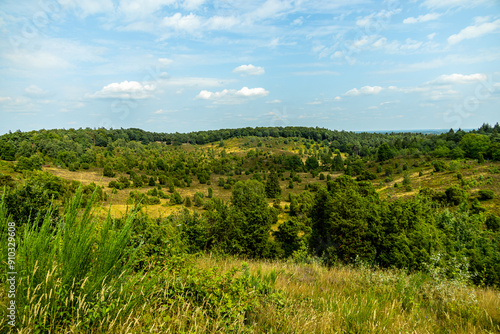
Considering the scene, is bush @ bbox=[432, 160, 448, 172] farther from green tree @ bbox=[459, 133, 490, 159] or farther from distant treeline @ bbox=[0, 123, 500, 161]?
green tree @ bbox=[459, 133, 490, 159]

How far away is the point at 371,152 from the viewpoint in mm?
120875

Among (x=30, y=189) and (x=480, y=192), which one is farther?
(x=480, y=192)

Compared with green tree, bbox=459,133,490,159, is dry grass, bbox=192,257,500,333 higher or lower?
lower

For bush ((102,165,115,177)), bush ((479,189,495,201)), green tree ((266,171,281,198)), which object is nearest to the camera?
bush ((479,189,495,201))

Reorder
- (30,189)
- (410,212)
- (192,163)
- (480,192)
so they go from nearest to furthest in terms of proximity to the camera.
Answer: (30,189)
(410,212)
(480,192)
(192,163)

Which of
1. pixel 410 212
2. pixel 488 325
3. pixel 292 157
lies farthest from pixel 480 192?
pixel 292 157

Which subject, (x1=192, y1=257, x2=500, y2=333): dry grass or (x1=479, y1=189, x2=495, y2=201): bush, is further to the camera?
(x1=479, y1=189, x2=495, y2=201): bush

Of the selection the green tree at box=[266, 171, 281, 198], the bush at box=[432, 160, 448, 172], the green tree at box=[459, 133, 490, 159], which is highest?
the green tree at box=[459, 133, 490, 159]

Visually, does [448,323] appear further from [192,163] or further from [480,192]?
[192,163]

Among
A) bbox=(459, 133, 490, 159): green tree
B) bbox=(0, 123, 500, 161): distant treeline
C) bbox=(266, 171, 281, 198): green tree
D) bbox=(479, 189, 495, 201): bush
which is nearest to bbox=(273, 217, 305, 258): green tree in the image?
bbox=(266, 171, 281, 198): green tree

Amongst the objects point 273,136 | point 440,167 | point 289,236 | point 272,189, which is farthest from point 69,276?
point 273,136

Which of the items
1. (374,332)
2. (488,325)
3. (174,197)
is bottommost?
(174,197)

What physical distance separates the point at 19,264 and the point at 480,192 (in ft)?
188

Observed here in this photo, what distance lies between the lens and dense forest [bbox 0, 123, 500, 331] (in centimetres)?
224
